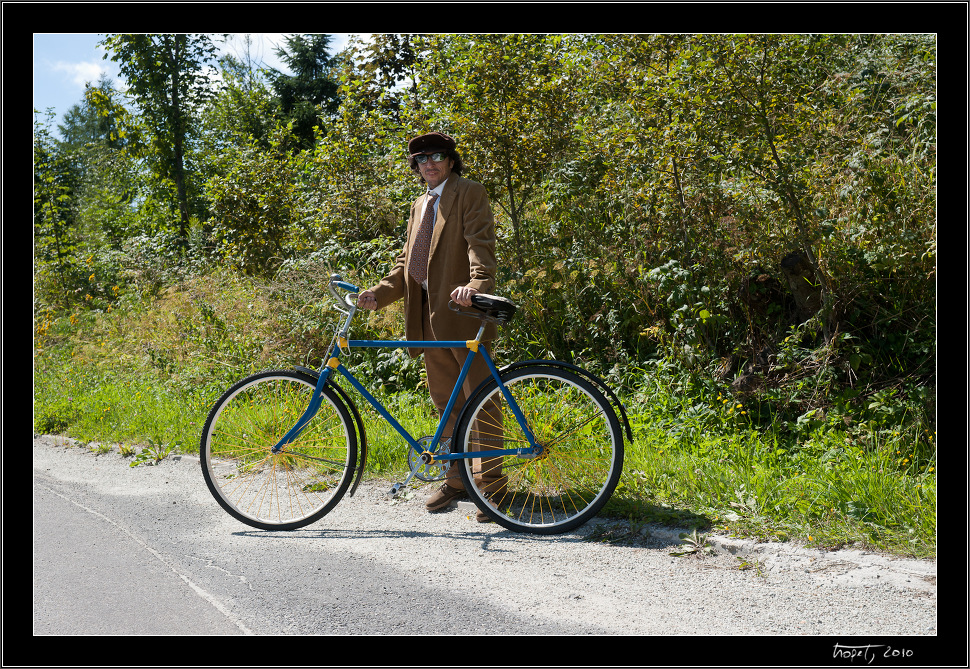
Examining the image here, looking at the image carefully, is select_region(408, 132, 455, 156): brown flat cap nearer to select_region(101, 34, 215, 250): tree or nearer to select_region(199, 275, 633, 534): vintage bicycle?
select_region(199, 275, 633, 534): vintage bicycle

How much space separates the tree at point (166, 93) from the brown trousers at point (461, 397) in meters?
12.2

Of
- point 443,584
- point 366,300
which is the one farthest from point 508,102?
point 443,584

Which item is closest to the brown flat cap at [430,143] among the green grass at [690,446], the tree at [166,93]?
the green grass at [690,446]

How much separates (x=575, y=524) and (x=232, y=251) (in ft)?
28.0

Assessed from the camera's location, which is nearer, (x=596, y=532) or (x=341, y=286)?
(x=596, y=532)

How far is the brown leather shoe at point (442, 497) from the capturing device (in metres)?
4.52

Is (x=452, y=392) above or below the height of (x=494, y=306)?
below

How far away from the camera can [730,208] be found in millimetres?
6129

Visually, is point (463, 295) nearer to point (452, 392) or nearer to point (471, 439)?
point (452, 392)

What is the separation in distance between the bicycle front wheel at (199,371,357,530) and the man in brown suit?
605 mm

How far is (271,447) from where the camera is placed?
427cm

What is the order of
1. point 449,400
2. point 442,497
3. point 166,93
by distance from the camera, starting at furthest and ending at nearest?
point 166,93, point 442,497, point 449,400

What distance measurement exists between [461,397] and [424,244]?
947 millimetres

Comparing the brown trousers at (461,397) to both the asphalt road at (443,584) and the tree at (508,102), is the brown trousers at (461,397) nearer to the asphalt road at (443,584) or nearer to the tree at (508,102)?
the asphalt road at (443,584)
